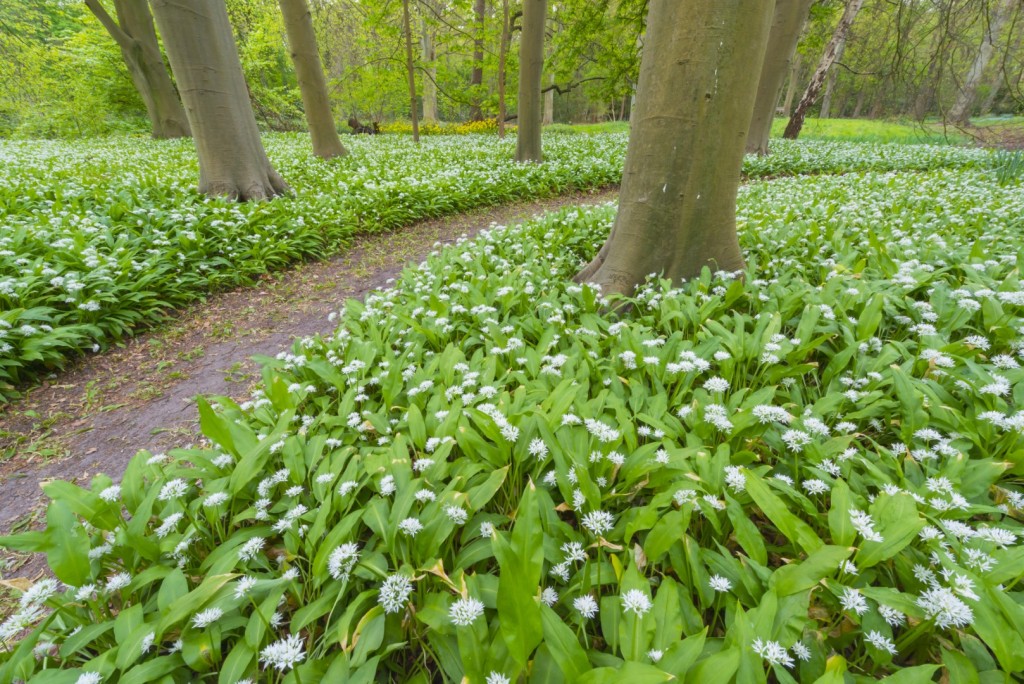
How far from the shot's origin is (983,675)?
1.07 m

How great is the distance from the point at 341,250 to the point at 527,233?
9.40 ft

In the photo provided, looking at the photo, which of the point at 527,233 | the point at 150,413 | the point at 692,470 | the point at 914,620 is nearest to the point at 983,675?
the point at 914,620

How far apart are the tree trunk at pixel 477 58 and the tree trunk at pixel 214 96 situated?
37.0ft

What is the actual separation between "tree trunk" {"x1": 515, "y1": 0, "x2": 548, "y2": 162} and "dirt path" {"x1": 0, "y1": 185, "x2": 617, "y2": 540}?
6.55m

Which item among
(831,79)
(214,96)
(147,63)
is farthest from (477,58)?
(831,79)

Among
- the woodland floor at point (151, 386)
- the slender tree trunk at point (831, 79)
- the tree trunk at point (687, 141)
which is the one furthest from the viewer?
the slender tree trunk at point (831, 79)

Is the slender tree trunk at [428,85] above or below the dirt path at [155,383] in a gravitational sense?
above

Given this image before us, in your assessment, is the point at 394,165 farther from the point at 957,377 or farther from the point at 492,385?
the point at 957,377

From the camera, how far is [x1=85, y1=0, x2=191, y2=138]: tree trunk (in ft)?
45.7

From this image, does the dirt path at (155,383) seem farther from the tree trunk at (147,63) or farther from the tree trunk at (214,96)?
the tree trunk at (147,63)

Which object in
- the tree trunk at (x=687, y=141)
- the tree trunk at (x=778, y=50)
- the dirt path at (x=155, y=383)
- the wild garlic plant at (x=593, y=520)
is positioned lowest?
the dirt path at (x=155, y=383)

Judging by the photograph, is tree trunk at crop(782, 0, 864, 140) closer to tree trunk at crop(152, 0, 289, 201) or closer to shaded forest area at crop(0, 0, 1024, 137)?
shaded forest area at crop(0, 0, 1024, 137)

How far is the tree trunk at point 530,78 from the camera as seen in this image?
10117 millimetres

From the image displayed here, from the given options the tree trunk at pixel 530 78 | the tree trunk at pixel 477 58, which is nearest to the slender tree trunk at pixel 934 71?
the tree trunk at pixel 530 78
